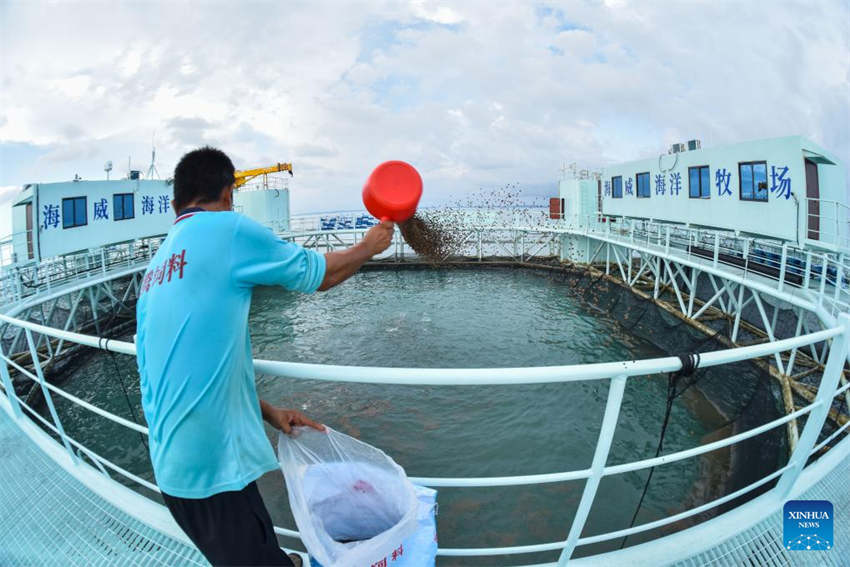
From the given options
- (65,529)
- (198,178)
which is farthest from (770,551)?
(65,529)

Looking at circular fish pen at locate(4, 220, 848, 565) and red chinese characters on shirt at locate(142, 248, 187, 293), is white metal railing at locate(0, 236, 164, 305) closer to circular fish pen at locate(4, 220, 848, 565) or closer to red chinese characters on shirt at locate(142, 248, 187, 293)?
circular fish pen at locate(4, 220, 848, 565)

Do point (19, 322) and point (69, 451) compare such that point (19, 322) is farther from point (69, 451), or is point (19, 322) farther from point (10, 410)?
point (10, 410)

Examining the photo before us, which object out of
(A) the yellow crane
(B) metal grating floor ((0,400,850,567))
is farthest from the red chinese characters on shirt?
(A) the yellow crane

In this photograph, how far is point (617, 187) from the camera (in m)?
15.6

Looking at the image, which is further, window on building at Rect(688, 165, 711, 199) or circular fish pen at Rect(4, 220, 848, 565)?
window on building at Rect(688, 165, 711, 199)

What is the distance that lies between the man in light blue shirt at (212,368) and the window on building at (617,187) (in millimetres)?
15880

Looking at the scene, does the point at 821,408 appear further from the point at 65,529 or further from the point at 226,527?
the point at 65,529

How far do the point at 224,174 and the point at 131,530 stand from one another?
183cm

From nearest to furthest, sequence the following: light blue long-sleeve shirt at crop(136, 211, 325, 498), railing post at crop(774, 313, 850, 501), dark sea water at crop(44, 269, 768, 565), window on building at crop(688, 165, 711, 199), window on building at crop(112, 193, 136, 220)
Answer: light blue long-sleeve shirt at crop(136, 211, 325, 498)
railing post at crop(774, 313, 850, 501)
dark sea water at crop(44, 269, 768, 565)
window on building at crop(688, 165, 711, 199)
window on building at crop(112, 193, 136, 220)

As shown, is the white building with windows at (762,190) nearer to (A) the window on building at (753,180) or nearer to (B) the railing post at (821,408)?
(A) the window on building at (753,180)

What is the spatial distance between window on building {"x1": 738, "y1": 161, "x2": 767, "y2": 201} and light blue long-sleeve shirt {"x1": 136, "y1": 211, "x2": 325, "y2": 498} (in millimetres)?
10414

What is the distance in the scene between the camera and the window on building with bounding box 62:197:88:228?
37.3 feet

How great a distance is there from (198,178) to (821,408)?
2796mm

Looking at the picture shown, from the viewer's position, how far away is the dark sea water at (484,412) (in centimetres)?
529
